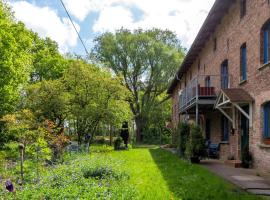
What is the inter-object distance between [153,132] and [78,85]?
1196 inches

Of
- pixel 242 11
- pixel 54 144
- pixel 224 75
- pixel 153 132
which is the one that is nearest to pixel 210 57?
pixel 224 75

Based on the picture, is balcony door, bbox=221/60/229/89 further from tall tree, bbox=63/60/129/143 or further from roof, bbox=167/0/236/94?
tall tree, bbox=63/60/129/143

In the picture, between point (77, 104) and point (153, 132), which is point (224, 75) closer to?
point (77, 104)

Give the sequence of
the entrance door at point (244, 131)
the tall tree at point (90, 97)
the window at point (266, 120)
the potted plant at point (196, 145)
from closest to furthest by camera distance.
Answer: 1. the window at point (266, 120)
2. the entrance door at point (244, 131)
3. the potted plant at point (196, 145)
4. the tall tree at point (90, 97)

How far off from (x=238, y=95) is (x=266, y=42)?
227cm

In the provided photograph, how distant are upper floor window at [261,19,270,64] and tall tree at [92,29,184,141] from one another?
30.1 metres

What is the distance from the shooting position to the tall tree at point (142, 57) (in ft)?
141

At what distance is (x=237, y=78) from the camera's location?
15062 millimetres

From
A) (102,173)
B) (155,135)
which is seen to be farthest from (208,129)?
(155,135)

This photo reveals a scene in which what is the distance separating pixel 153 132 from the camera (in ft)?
162

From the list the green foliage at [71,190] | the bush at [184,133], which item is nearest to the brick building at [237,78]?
the bush at [184,133]

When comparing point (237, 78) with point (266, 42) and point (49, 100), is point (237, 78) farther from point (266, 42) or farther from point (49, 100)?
point (49, 100)

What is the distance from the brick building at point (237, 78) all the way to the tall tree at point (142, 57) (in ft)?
69.5

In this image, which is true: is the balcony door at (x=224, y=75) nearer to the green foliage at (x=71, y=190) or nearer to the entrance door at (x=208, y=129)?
the entrance door at (x=208, y=129)
